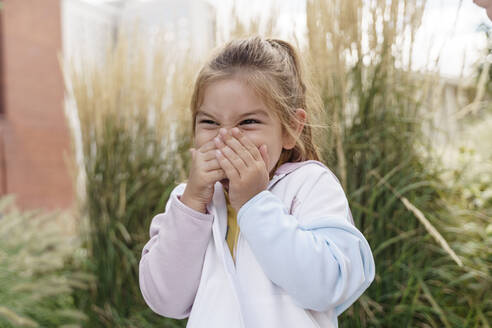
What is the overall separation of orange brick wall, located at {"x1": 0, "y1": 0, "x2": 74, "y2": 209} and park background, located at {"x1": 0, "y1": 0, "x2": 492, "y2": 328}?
532cm

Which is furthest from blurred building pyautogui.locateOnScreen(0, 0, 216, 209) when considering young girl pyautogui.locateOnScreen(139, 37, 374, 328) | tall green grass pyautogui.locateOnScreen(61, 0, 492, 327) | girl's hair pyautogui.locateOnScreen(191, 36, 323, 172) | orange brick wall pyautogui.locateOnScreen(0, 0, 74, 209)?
young girl pyautogui.locateOnScreen(139, 37, 374, 328)

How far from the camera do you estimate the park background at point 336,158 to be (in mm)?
1815

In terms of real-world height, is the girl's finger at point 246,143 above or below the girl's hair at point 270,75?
below

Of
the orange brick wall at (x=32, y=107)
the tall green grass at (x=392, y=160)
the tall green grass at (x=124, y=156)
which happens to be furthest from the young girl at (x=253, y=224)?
the orange brick wall at (x=32, y=107)

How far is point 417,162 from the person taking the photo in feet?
6.52

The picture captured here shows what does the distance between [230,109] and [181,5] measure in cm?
874

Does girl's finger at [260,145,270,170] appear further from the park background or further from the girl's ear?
the park background

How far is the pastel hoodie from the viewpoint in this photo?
2.77 ft

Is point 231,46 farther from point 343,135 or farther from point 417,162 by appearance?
point 417,162

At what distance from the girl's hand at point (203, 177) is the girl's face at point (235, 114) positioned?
37mm

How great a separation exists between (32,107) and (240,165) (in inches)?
322

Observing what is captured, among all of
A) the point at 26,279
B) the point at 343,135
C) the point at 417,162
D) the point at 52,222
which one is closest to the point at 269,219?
the point at 343,135

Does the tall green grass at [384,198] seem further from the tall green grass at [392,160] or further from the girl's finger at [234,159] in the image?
the girl's finger at [234,159]

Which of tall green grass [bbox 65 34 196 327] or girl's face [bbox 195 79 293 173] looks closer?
girl's face [bbox 195 79 293 173]
